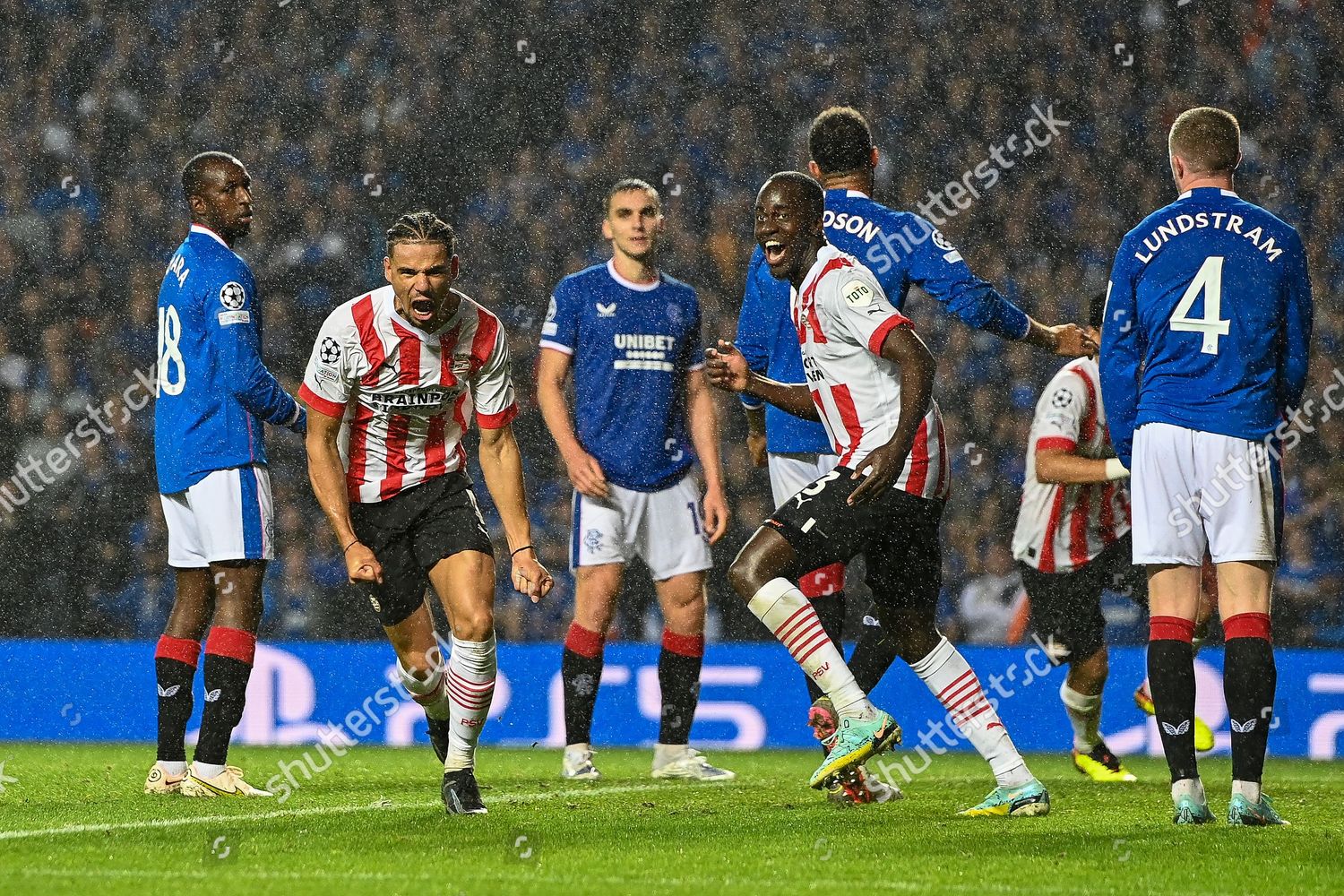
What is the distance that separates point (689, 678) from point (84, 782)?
2376 millimetres

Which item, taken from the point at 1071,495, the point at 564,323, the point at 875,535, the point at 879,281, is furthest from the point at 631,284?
the point at 875,535

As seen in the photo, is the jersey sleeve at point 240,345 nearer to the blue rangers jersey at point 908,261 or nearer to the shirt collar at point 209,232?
the shirt collar at point 209,232

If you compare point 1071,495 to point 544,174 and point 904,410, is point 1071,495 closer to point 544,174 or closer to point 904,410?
point 904,410

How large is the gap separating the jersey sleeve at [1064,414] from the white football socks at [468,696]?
307 cm

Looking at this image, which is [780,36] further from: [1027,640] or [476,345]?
[476,345]

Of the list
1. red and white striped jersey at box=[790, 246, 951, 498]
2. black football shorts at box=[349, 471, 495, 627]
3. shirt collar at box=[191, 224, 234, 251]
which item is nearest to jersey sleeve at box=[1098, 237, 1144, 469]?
red and white striped jersey at box=[790, 246, 951, 498]

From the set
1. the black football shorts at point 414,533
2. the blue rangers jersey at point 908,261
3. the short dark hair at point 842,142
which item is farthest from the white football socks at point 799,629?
the short dark hair at point 842,142

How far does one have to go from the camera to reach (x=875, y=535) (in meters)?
5.04

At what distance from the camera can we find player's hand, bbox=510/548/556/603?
500 centimetres

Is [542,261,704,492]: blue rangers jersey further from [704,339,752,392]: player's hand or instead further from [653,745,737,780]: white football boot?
[704,339,752,392]: player's hand

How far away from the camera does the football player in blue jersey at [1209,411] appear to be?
16.1ft

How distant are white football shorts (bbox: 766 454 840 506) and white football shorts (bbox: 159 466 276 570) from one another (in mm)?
1880

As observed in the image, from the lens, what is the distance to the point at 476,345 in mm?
5473

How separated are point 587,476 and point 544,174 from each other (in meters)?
5.27
